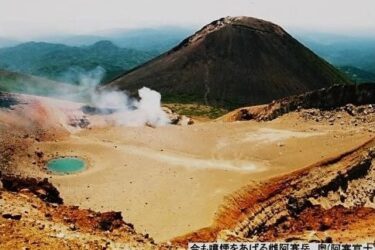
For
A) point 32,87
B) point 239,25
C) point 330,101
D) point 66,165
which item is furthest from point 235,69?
point 66,165

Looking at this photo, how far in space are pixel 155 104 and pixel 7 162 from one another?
34.5 meters

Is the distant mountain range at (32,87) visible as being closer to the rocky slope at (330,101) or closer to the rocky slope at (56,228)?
the rocky slope at (330,101)

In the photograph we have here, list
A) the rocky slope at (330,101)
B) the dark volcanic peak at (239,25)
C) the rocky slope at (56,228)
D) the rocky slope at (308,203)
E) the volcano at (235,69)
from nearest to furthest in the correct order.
A: the rocky slope at (56,228), the rocky slope at (308,203), the rocky slope at (330,101), the volcano at (235,69), the dark volcanic peak at (239,25)

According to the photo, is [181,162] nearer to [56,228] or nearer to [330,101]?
[330,101]

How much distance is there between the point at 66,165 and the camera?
4328 centimetres

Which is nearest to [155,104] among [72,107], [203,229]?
[72,107]

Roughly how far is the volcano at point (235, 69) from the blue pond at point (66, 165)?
6904 cm

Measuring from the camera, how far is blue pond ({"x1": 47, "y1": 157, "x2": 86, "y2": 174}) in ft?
136

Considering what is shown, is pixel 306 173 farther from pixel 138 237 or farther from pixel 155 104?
pixel 155 104

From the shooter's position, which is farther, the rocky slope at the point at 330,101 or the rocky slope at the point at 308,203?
the rocky slope at the point at 330,101

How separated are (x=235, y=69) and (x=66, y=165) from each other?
85944 millimetres

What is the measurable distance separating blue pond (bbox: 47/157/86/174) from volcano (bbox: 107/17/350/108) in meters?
69.0

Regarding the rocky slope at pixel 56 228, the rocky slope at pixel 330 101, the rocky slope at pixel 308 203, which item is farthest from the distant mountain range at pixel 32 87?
the rocky slope at pixel 56 228

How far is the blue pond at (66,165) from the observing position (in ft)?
136
